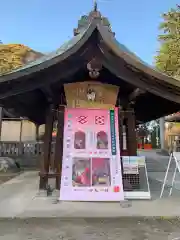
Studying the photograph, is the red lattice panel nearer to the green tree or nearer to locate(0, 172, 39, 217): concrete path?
locate(0, 172, 39, 217): concrete path

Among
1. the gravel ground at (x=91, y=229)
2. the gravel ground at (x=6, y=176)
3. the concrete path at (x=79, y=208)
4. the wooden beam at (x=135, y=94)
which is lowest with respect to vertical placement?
the gravel ground at (x=91, y=229)

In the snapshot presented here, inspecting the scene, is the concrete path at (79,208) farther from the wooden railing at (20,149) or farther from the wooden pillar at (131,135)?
the wooden railing at (20,149)

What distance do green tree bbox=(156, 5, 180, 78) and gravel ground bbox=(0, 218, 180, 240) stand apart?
12.5 metres

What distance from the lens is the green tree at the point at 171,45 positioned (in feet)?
52.8

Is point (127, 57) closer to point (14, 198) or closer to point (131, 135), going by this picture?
point (131, 135)

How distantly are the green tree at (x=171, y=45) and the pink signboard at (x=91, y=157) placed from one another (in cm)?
1051

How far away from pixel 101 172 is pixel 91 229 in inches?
Result: 72.2

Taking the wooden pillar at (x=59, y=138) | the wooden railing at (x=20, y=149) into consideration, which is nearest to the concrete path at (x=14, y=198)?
the wooden pillar at (x=59, y=138)

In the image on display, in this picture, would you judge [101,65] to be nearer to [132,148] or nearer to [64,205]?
[132,148]

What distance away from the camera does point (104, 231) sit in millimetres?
4266

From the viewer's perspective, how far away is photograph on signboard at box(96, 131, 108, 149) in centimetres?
628

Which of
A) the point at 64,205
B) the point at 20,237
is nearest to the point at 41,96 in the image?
the point at 64,205

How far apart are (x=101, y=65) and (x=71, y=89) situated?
117 cm

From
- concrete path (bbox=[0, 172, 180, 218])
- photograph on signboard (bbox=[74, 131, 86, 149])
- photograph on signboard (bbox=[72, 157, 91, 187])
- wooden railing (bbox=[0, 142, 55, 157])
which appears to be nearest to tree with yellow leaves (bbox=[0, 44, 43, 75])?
wooden railing (bbox=[0, 142, 55, 157])
